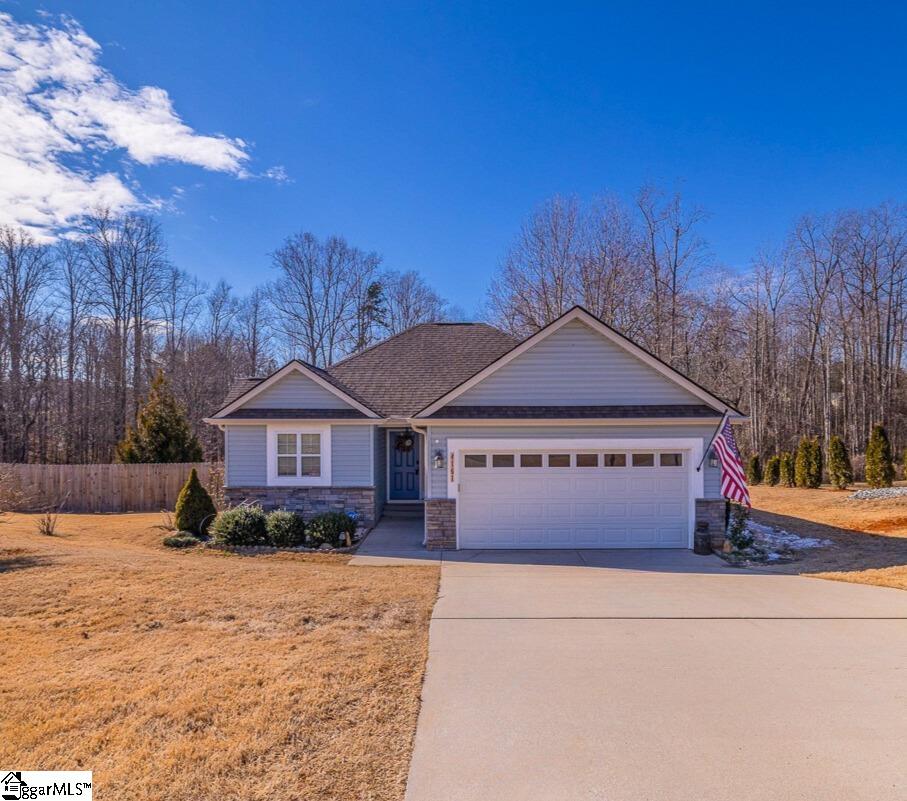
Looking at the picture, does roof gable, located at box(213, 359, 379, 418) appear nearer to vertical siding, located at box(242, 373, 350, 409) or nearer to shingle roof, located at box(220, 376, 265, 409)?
vertical siding, located at box(242, 373, 350, 409)

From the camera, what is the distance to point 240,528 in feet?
39.9

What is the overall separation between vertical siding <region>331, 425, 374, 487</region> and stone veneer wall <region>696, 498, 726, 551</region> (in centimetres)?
764

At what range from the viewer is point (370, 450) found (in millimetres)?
13750

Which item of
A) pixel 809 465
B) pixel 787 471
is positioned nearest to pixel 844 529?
pixel 809 465

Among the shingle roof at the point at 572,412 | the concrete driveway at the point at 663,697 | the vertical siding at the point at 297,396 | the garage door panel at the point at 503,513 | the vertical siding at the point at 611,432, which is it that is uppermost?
the vertical siding at the point at 297,396

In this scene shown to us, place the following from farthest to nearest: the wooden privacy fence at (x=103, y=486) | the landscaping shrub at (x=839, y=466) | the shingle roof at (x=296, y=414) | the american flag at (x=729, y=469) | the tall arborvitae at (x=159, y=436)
A: 1. the landscaping shrub at (x=839, y=466)
2. the tall arborvitae at (x=159, y=436)
3. the wooden privacy fence at (x=103, y=486)
4. the shingle roof at (x=296, y=414)
5. the american flag at (x=729, y=469)

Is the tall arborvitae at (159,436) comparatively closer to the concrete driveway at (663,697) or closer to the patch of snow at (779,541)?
the concrete driveway at (663,697)

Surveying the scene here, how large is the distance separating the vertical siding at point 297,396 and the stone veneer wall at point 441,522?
379 centimetres

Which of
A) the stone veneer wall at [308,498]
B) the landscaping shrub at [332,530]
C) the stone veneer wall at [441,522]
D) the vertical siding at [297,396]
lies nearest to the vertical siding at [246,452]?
the stone veneer wall at [308,498]

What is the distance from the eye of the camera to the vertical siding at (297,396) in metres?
13.9

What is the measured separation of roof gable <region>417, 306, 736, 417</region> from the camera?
39.2ft

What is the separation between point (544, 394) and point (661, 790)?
9.03 metres

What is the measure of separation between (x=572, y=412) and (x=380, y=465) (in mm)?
6182

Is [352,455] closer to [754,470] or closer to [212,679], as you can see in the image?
[212,679]
